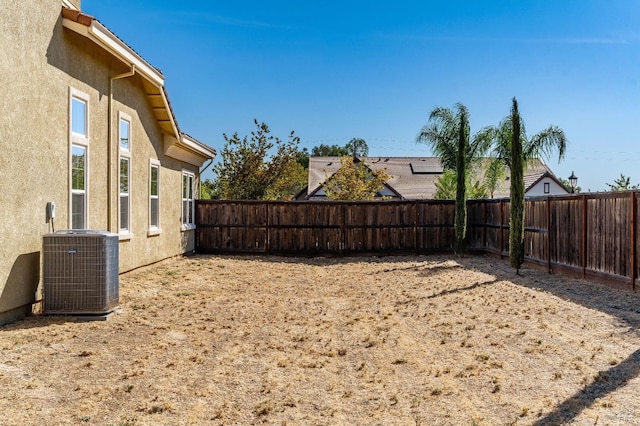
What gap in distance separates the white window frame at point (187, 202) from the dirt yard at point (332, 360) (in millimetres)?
5901

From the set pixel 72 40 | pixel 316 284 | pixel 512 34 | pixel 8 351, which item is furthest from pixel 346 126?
pixel 8 351

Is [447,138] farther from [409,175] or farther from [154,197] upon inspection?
[154,197]

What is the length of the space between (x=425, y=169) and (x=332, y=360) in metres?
35.2

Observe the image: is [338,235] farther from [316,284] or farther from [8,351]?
[8,351]

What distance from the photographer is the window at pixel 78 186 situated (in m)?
7.45

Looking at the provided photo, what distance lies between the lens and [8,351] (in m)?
4.88

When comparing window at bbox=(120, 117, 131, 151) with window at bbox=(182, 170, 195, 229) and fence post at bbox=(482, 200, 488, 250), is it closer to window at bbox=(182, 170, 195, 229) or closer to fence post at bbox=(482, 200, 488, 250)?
window at bbox=(182, 170, 195, 229)

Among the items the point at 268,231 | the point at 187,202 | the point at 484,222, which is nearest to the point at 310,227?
the point at 268,231

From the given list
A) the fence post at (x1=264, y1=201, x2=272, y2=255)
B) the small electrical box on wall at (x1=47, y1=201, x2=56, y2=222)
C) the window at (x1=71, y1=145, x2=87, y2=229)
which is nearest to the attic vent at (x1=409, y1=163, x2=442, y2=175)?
the fence post at (x1=264, y1=201, x2=272, y2=255)

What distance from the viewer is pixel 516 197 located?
11.6 metres

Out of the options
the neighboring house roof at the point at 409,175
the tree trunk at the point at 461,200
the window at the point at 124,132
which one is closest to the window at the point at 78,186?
the window at the point at 124,132

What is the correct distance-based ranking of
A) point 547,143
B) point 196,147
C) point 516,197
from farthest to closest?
point 547,143, point 196,147, point 516,197

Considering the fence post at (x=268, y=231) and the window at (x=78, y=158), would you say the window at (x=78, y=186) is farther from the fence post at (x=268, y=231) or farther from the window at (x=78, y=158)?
the fence post at (x=268, y=231)

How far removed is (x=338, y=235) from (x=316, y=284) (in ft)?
19.4
